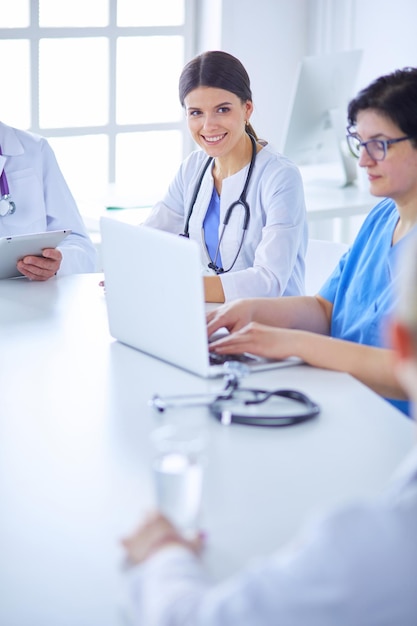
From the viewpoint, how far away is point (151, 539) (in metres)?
1.11

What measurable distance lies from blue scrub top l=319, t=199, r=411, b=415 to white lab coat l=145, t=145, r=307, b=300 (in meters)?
0.22

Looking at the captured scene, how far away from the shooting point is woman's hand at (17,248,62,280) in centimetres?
246

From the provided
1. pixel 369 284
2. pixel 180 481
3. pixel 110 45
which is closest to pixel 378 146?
pixel 369 284

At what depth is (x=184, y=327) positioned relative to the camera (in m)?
1.76

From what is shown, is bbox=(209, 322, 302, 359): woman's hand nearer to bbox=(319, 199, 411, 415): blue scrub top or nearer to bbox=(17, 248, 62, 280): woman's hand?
bbox=(319, 199, 411, 415): blue scrub top

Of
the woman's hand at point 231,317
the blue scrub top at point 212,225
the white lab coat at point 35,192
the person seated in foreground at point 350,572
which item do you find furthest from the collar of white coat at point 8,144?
the person seated in foreground at point 350,572

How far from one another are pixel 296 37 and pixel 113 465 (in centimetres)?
359

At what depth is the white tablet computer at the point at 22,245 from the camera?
2.37 metres

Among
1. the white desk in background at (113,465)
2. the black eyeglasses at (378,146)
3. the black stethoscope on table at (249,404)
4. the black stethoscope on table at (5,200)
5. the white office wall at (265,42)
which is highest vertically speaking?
the white office wall at (265,42)

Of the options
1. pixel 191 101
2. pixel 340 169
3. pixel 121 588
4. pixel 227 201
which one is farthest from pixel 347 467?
pixel 340 169

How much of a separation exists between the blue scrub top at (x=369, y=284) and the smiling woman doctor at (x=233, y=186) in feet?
0.98

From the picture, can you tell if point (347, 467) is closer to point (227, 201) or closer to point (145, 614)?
point (145, 614)

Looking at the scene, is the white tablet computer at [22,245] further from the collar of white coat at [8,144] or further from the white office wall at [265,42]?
the white office wall at [265,42]

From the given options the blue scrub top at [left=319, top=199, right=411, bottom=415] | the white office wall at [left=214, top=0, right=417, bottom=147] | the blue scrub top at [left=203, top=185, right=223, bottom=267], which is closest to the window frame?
the white office wall at [left=214, top=0, right=417, bottom=147]
